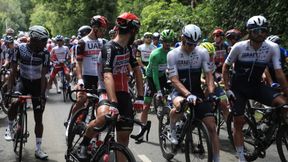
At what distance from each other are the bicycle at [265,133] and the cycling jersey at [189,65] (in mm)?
1058

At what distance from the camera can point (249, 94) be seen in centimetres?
A: 682

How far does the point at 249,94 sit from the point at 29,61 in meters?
3.57

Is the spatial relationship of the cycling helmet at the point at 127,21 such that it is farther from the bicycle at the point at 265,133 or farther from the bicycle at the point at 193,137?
the bicycle at the point at 265,133

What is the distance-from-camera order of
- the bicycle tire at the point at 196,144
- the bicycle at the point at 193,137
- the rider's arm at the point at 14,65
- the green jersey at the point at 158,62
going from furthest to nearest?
the green jersey at the point at 158,62, the rider's arm at the point at 14,65, the bicycle tire at the point at 196,144, the bicycle at the point at 193,137

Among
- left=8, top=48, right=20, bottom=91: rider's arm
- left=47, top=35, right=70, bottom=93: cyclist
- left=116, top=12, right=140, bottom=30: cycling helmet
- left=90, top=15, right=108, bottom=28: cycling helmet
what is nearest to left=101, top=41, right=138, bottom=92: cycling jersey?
left=116, top=12, right=140, bottom=30: cycling helmet

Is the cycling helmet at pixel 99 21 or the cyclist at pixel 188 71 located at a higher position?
the cycling helmet at pixel 99 21

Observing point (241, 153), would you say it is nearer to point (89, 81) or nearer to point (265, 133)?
point (265, 133)

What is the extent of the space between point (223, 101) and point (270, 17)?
5126mm

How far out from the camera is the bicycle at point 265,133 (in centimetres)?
639

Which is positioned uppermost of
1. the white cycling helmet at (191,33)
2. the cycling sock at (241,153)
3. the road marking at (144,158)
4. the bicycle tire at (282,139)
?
the white cycling helmet at (191,33)

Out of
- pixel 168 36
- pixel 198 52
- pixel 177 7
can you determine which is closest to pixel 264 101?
pixel 198 52

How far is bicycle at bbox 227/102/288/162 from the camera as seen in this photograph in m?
6.39

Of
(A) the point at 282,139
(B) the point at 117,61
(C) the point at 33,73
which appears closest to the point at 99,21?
(C) the point at 33,73

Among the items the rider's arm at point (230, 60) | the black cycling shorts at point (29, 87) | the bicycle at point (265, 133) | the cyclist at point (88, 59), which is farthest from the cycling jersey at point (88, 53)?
the bicycle at point (265, 133)
